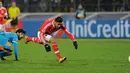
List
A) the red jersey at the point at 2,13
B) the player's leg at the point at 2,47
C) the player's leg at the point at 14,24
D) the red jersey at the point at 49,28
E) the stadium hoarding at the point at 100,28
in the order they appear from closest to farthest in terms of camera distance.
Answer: the player's leg at the point at 2,47 < the red jersey at the point at 49,28 < the red jersey at the point at 2,13 < the player's leg at the point at 14,24 < the stadium hoarding at the point at 100,28

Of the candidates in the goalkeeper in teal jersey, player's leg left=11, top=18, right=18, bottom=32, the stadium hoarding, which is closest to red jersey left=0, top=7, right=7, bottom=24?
player's leg left=11, top=18, right=18, bottom=32

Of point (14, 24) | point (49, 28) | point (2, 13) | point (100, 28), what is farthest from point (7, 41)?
point (100, 28)

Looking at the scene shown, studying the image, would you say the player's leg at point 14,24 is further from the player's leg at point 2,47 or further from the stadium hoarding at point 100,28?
the player's leg at point 2,47

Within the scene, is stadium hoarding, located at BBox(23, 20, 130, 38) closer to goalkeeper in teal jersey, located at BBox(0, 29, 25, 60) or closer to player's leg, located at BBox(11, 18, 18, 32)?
player's leg, located at BBox(11, 18, 18, 32)

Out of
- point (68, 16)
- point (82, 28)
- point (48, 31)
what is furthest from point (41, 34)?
point (68, 16)

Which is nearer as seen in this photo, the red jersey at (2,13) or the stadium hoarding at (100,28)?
the red jersey at (2,13)

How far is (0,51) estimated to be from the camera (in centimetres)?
1522

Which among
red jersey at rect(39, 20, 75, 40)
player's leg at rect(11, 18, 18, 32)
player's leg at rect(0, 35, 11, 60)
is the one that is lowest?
player's leg at rect(11, 18, 18, 32)

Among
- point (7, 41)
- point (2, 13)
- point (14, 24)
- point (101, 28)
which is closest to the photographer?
point (7, 41)

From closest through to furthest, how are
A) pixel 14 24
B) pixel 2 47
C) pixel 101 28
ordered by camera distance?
pixel 2 47
pixel 14 24
pixel 101 28

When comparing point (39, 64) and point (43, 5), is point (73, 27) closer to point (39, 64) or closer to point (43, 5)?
point (43, 5)

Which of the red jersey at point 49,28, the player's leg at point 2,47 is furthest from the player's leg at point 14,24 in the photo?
the player's leg at point 2,47

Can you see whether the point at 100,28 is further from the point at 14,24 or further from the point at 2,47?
the point at 2,47

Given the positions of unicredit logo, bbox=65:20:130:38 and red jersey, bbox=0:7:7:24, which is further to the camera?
unicredit logo, bbox=65:20:130:38
